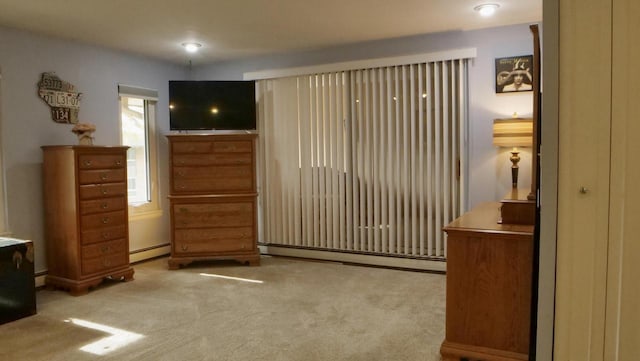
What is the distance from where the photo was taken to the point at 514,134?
3982mm

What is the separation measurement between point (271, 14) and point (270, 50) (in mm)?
1347

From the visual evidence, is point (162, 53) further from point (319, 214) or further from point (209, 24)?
point (319, 214)

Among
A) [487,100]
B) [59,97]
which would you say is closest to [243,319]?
[59,97]

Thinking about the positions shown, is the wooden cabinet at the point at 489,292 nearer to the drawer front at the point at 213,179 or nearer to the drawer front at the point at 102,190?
the drawer front at the point at 213,179

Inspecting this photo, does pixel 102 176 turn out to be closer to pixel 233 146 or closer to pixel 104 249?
pixel 104 249

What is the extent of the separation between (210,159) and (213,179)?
0.21 meters

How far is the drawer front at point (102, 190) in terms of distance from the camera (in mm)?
4086

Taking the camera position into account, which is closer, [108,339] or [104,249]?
[108,339]

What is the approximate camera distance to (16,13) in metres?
3.63

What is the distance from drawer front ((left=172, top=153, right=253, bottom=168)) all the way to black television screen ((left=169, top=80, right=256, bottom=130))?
1.33 feet

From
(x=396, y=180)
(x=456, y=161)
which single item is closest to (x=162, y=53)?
(x=396, y=180)

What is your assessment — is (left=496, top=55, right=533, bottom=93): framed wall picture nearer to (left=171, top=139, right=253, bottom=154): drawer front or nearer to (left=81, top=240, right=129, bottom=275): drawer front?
(left=171, top=139, right=253, bottom=154): drawer front

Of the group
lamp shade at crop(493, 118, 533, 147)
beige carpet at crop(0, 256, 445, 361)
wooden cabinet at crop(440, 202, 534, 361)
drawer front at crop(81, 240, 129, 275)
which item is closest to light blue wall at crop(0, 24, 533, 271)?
lamp shade at crop(493, 118, 533, 147)

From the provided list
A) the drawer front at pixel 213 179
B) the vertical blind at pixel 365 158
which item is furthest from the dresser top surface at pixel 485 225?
the drawer front at pixel 213 179
